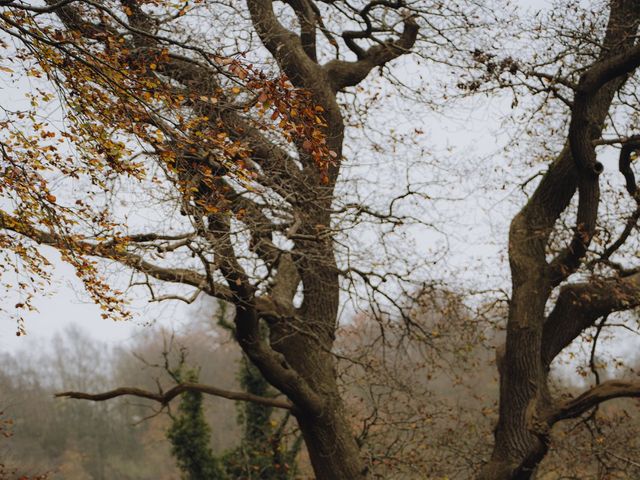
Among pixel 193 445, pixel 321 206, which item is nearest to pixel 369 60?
pixel 321 206

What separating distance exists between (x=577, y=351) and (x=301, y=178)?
5151 mm

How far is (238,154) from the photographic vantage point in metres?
4.62

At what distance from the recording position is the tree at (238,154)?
14.0 feet

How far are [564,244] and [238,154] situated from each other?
5096 mm

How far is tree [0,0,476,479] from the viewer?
4281 millimetres

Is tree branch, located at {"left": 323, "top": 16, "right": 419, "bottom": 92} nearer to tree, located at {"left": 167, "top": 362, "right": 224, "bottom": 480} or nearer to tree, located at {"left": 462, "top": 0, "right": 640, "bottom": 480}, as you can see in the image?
tree, located at {"left": 462, "top": 0, "right": 640, "bottom": 480}

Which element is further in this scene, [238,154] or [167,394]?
[167,394]

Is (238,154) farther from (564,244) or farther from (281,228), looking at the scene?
(564,244)

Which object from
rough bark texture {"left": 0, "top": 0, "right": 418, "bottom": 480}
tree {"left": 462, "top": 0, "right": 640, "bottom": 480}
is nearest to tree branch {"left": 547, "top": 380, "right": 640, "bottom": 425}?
tree {"left": 462, "top": 0, "right": 640, "bottom": 480}

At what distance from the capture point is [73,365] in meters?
40.3

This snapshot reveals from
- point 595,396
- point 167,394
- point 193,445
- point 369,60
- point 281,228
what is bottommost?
point 167,394

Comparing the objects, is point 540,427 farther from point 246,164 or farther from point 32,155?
point 32,155

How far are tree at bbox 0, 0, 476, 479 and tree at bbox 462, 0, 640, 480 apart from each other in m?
1.59

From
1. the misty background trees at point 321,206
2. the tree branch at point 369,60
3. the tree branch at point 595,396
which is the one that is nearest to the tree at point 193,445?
the misty background trees at point 321,206
